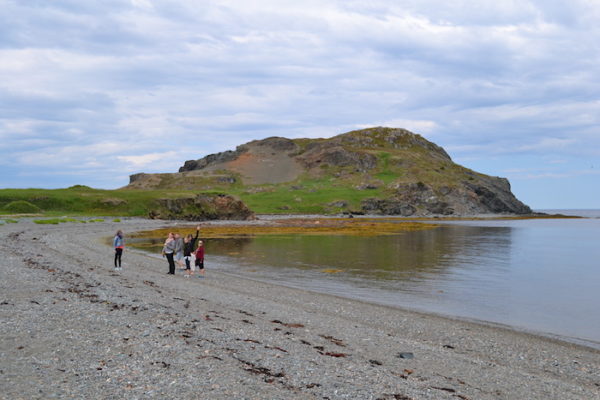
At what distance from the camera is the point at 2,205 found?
110688mm

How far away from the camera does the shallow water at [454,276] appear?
25.6m

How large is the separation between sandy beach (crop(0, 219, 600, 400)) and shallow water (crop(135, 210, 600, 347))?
3601 mm

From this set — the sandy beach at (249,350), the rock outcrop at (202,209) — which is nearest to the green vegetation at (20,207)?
the rock outcrop at (202,209)

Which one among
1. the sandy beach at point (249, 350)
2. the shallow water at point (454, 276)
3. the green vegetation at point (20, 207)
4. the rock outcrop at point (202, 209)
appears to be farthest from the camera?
the rock outcrop at point (202, 209)

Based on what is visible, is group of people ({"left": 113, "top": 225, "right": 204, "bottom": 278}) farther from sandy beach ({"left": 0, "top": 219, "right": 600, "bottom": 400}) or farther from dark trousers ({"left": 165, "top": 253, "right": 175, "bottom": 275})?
sandy beach ({"left": 0, "top": 219, "right": 600, "bottom": 400})

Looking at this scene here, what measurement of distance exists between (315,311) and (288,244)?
42406mm

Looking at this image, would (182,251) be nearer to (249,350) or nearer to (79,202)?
(249,350)

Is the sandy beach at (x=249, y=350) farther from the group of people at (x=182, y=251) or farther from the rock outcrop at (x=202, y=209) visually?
the rock outcrop at (x=202, y=209)

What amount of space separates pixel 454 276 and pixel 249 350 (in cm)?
2752

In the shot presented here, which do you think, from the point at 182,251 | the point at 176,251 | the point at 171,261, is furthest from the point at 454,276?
the point at 171,261

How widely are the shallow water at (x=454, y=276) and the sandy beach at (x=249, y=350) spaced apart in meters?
3.60

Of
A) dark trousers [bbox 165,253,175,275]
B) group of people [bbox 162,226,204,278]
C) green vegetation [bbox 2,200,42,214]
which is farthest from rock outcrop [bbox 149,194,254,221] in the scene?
dark trousers [bbox 165,253,175,275]

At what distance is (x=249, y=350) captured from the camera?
14734 mm

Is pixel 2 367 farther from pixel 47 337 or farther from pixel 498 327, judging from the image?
pixel 498 327
